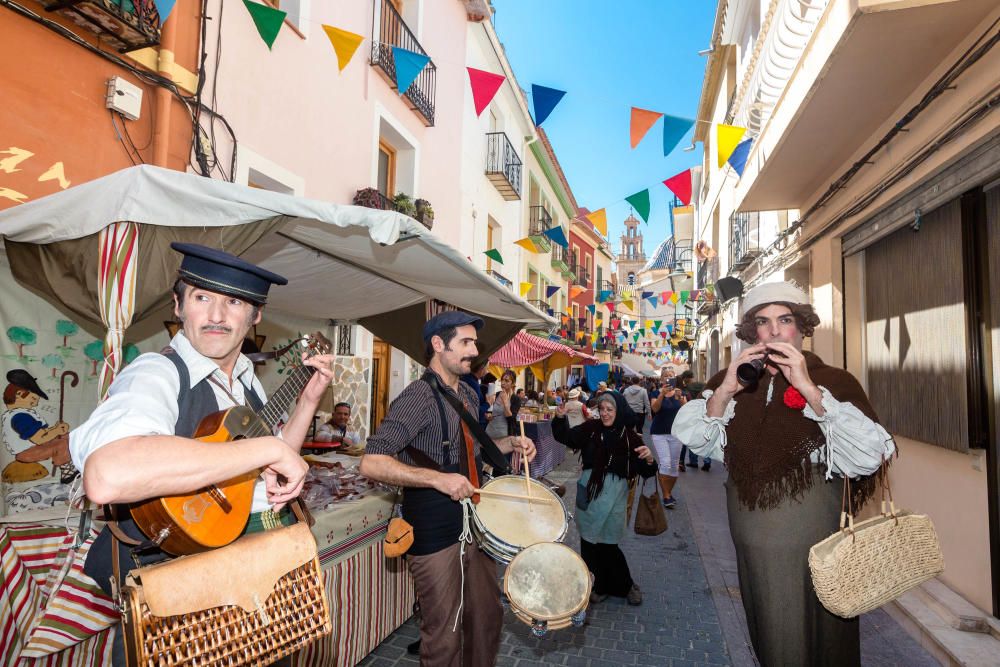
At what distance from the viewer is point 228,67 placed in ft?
19.4

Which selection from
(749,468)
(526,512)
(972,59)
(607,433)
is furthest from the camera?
(607,433)

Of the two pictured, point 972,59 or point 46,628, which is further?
point 972,59

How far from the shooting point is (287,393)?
98.9 inches

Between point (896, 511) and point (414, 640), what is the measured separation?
312 centimetres

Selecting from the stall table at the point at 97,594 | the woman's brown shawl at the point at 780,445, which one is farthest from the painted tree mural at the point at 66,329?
the woman's brown shawl at the point at 780,445

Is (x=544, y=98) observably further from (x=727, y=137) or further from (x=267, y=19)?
(x=267, y=19)

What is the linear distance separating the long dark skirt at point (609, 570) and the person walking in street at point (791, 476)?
7.36 feet

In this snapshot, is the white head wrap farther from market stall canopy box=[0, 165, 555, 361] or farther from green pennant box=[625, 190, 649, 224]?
green pennant box=[625, 190, 649, 224]

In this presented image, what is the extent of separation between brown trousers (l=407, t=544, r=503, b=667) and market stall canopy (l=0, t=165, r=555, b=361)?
1646mm

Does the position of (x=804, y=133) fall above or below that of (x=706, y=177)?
below

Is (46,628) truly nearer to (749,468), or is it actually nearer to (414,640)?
(414,640)

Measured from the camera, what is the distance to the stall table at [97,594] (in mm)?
2393

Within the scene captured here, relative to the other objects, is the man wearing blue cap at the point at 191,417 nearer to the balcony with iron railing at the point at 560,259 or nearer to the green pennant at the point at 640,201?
the green pennant at the point at 640,201

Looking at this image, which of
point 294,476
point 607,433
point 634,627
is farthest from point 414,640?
point 294,476
